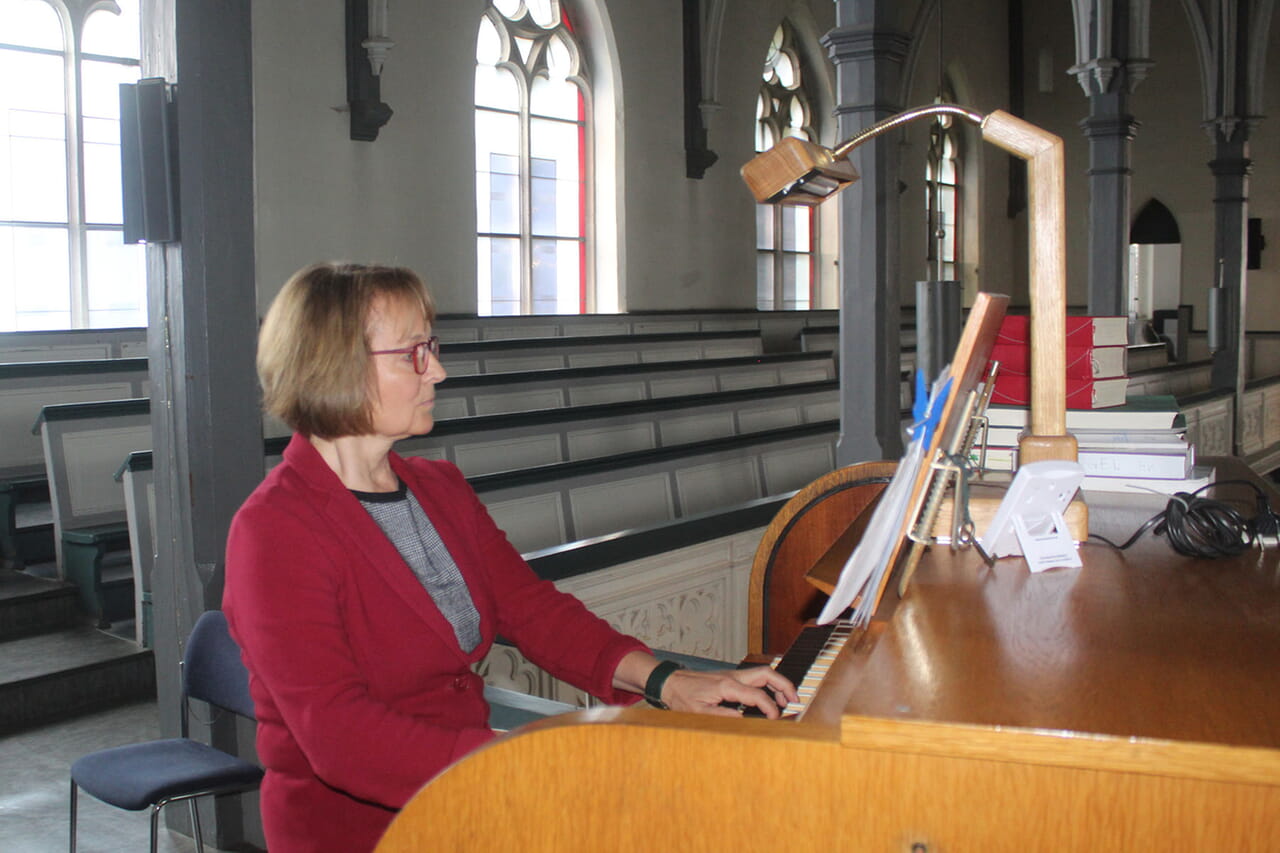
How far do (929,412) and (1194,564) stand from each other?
556 mm

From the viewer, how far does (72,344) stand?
692 centimetres

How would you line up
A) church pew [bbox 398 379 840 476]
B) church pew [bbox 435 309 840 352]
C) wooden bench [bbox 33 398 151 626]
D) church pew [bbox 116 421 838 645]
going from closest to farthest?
church pew [bbox 116 421 838 645]
wooden bench [bbox 33 398 151 626]
church pew [bbox 398 379 840 476]
church pew [bbox 435 309 840 352]

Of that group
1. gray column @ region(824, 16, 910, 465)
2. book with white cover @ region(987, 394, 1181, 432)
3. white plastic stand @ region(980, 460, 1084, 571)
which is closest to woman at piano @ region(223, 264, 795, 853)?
white plastic stand @ region(980, 460, 1084, 571)

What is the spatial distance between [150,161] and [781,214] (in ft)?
36.8

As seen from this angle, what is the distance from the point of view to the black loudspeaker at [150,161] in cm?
268

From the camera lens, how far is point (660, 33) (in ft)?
37.0

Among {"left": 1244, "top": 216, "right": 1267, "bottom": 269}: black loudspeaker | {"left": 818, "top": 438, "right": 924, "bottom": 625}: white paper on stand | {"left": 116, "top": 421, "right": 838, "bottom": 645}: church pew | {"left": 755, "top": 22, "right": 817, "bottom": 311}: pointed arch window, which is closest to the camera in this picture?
{"left": 818, "top": 438, "right": 924, "bottom": 625}: white paper on stand

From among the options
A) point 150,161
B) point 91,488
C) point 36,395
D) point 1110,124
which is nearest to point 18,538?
point 91,488

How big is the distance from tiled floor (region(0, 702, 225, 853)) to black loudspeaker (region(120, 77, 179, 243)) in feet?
5.03

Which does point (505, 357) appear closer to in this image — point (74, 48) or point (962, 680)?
point (74, 48)

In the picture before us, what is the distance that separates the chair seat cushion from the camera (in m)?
2.24

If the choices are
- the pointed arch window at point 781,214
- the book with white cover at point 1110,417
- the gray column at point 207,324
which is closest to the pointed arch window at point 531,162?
the pointed arch window at point 781,214

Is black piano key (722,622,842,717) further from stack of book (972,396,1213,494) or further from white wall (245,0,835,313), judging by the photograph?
white wall (245,0,835,313)

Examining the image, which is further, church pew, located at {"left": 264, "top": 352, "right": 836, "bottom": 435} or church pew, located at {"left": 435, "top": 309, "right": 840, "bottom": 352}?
church pew, located at {"left": 435, "top": 309, "right": 840, "bottom": 352}
